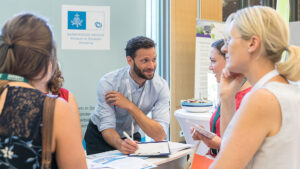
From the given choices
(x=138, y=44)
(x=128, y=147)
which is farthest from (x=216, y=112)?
(x=138, y=44)

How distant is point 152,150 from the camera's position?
2.21 meters

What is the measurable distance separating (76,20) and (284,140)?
3.01 meters

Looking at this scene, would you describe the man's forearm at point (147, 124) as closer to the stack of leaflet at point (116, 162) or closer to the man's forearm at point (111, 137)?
the man's forearm at point (111, 137)

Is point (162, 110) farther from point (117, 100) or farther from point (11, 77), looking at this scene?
point (11, 77)

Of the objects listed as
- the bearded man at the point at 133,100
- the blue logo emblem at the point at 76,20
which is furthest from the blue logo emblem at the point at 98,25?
the bearded man at the point at 133,100

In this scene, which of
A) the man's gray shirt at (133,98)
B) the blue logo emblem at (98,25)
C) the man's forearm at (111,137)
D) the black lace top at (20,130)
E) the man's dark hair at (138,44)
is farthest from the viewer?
the blue logo emblem at (98,25)

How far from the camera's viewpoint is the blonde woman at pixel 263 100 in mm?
1157

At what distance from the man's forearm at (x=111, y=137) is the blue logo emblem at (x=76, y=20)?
153cm

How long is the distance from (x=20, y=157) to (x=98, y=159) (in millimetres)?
984

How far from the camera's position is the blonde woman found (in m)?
1.16

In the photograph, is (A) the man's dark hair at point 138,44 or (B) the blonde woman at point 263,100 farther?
(A) the man's dark hair at point 138,44

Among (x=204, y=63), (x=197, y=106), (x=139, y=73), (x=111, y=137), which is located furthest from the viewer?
(x=204, y=63)

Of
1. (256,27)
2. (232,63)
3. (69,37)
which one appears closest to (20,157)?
(232,63)

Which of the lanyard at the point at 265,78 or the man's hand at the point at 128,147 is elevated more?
the lanyard at the point at 265,78
